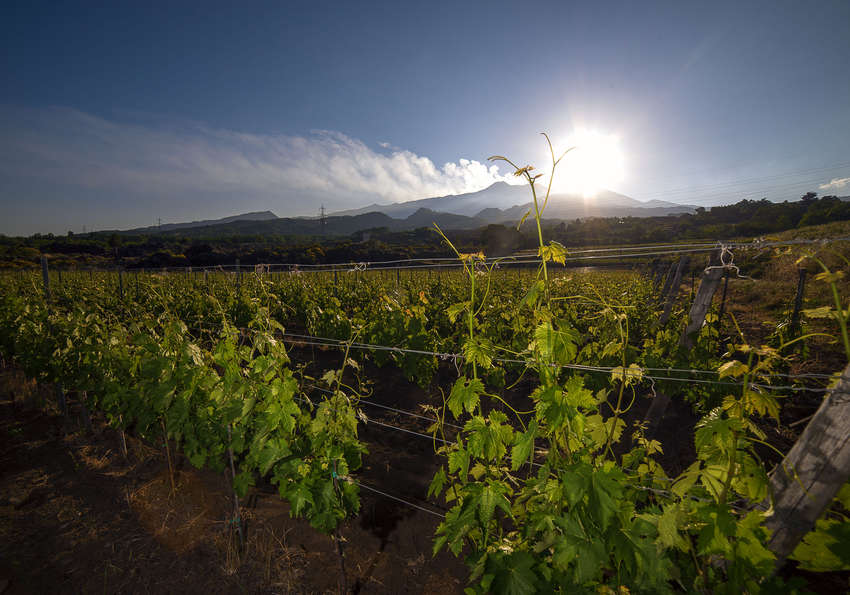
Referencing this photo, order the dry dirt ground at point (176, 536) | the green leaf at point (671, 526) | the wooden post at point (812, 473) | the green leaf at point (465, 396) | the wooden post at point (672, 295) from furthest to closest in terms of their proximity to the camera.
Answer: the wooden post at point (672, 295) → the dry dirt ground at point (176, 536) → the green leaf at point (465, 396) → the wooden post at point (812, 473) → the green leaf at point (671, 526)

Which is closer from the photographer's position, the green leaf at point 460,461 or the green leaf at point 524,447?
the green leaf at point 524,447

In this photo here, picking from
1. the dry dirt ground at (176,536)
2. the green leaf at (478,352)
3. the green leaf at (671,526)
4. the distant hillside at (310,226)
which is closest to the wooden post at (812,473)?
the green leaf at (671,526)

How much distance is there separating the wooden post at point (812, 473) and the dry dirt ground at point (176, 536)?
2048mm

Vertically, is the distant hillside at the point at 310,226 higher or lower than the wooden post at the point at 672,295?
higher

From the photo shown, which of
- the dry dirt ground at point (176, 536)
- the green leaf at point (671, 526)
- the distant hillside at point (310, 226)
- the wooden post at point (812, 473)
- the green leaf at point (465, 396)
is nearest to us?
the green leaf at point (671, 526)

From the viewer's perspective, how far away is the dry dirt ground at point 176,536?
258 centimetres

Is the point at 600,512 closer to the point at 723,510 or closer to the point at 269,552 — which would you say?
the point at 723,510

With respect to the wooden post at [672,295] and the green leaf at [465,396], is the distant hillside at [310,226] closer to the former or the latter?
the wooden post at [672,295]

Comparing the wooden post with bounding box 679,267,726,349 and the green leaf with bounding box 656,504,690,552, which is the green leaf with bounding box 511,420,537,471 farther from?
the wooden post with bounding box 679,267,726,349

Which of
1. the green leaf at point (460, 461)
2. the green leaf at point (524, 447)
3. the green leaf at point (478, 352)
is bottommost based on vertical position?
the green leaf at point (460, 461)

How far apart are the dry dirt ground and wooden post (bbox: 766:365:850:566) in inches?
80.6

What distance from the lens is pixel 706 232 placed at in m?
41.2

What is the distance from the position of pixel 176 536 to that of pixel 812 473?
14.7ft

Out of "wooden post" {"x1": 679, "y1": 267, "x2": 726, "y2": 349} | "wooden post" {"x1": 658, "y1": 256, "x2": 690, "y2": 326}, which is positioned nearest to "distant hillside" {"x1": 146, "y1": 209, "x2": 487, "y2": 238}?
"wooden post" {"x1": 658, "y1": 256, "x2": 690, "y2": 326}
